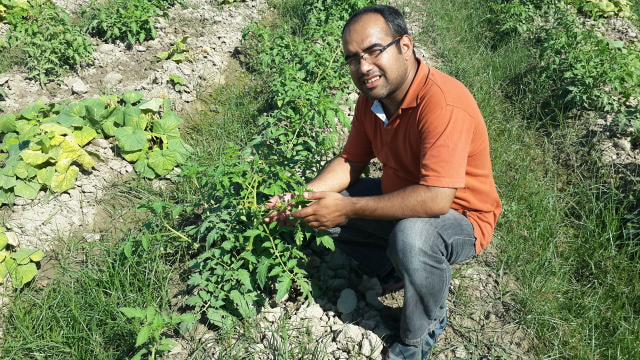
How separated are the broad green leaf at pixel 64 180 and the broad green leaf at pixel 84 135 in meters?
0.27

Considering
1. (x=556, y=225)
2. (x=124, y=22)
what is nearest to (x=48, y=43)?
(x=124, y=22)

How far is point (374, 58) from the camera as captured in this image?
2.35m

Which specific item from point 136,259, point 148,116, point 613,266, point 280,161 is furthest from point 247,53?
point 613,266

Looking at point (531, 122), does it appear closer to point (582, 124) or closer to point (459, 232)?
point (582, 124)

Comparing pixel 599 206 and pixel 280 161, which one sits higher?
pixel 280 161

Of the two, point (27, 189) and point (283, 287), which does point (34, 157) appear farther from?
point (283, 287)

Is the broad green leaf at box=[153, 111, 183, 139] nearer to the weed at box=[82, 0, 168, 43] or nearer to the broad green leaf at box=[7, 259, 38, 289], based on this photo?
the broad green leaf at box=[7, 259, 38, 289]

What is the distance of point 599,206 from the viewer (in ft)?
10.9

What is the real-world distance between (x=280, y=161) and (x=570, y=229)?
6.49 ft

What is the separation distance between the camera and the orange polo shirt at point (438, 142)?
2.19 metres

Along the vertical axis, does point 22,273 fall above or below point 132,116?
below

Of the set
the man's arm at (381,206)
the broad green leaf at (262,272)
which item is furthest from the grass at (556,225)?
the broad green leaf at (262,272)

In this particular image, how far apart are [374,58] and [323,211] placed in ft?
2.43

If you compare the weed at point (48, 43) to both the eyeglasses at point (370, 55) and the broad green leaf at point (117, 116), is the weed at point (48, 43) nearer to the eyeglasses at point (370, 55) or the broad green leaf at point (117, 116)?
the broad green leaf at point (117, 116)
